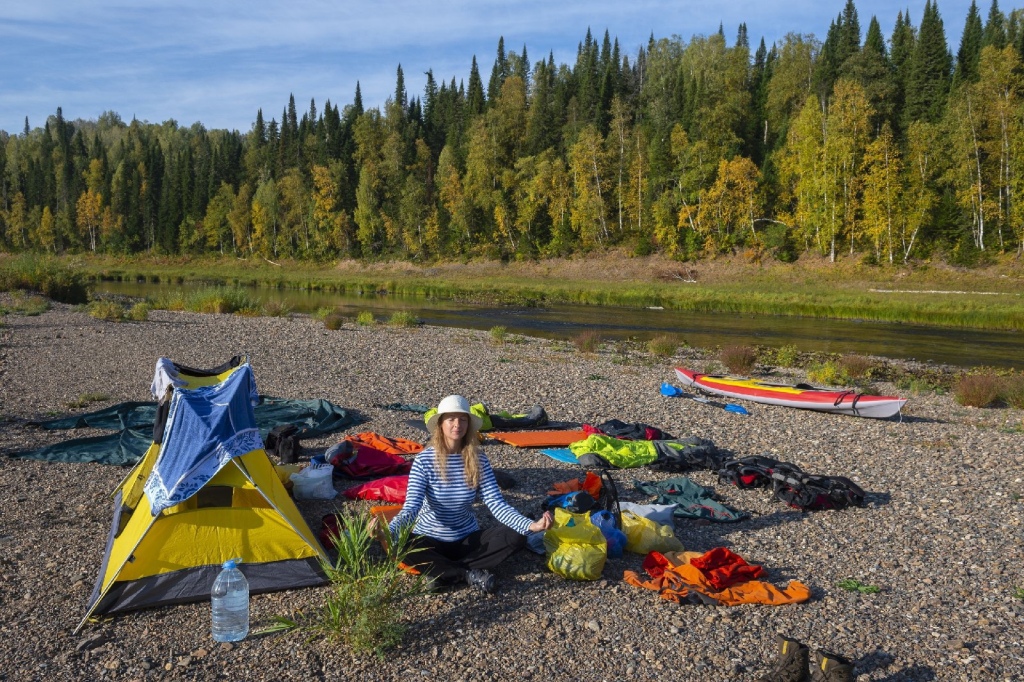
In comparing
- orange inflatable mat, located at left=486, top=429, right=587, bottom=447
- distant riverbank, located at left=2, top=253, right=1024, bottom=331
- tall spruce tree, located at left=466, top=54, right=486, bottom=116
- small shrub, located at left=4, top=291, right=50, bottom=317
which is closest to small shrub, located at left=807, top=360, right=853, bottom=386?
orange inflatable mat, located at left=486, top=429, right=587, bottom=447

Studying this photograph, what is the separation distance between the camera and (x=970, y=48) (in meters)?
58.5

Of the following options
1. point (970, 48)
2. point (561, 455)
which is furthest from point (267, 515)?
point (970, 48)

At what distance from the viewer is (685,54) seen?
79.2m

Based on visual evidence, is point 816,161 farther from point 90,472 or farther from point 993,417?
point 90,472

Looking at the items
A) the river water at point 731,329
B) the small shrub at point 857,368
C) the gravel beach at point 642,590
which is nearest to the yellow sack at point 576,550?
the gravel beach at point 642,590

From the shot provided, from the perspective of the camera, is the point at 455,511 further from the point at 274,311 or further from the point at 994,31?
the point at 994,31

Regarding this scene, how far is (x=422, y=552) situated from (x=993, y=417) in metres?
13.0

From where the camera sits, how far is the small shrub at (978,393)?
1535 cm

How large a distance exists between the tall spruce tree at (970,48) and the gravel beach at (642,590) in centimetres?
5107

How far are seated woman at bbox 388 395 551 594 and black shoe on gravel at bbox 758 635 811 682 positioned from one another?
1.87 m

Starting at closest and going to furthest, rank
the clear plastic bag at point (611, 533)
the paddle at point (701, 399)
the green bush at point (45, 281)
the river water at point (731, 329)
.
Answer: the clear plastic bag at point (611, 533) → the paddle at point (701, 399) → the river water at point (731, 329) → the green bush at point (45, 281)

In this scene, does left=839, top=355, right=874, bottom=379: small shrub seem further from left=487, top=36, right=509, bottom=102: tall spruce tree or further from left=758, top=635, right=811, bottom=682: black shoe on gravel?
left=487, top=36, right=509, bottom=102: tall spruce tree

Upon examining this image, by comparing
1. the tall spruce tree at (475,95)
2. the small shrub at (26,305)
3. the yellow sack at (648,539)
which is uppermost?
the tall spruce tree at (475,95)

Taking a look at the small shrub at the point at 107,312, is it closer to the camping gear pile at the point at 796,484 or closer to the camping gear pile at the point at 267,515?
the camping gear pile at the point at 267,515
